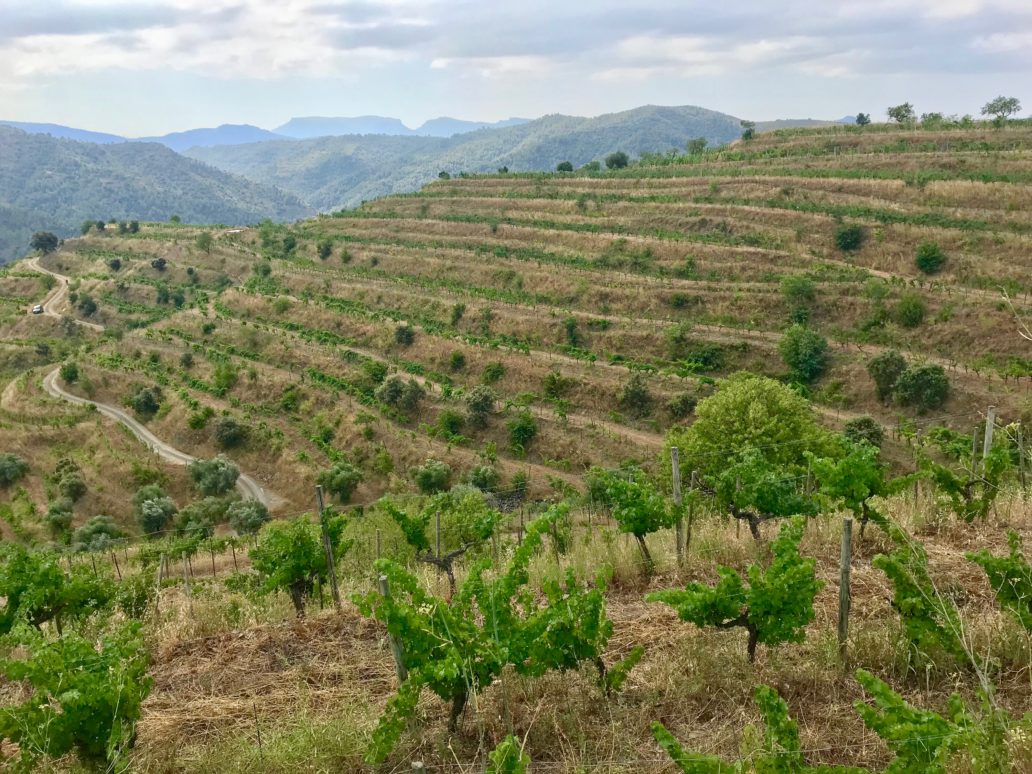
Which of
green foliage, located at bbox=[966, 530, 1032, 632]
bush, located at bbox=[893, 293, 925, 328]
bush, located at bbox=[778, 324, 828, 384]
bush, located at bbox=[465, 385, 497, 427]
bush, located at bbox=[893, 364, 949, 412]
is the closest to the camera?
green foliage, located at bbox=[966, 530, 1032, 632]

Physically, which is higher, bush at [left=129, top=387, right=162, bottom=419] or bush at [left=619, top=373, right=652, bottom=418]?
bush at [left=619, top=373, right=652, bottom=418]

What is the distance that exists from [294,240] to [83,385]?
24940 millimetres

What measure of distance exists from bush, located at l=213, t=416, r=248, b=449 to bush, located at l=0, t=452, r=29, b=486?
8941mm

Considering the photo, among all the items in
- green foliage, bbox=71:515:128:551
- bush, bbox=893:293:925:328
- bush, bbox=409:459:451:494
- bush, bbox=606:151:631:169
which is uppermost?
bush, bbox=606:151:631:169

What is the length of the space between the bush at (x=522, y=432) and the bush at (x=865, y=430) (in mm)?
13307

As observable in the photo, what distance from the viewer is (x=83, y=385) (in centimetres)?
4666

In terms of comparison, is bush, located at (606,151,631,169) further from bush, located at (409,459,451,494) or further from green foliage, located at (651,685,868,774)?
green foliage, located at (651,685,868,774)

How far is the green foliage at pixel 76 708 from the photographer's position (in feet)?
15.6

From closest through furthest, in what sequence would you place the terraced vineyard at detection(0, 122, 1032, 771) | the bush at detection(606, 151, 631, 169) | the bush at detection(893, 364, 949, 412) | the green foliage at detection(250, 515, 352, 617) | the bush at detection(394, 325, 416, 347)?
the green foliage at detection(250, 515, 352, 617) → the bush at detection(893, 364, 949, 412) → the terraced vineyard at detection(0, 122, 1032, 771) → the bush at detection(394, 325, 416, 347) → the bush at detection(606, 151, 631, 169)

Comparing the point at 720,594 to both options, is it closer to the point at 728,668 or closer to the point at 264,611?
the point at 728,668

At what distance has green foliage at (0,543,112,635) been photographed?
783cm

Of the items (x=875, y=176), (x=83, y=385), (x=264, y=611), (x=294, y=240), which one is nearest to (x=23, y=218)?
(x=294, y=240)

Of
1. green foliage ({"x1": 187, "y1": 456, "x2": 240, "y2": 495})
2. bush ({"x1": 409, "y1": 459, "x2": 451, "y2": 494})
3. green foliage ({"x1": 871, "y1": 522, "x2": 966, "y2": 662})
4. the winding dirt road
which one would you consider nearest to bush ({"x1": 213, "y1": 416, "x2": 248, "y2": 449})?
the winding dirt road

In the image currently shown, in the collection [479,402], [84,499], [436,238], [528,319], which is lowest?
[84,499]
